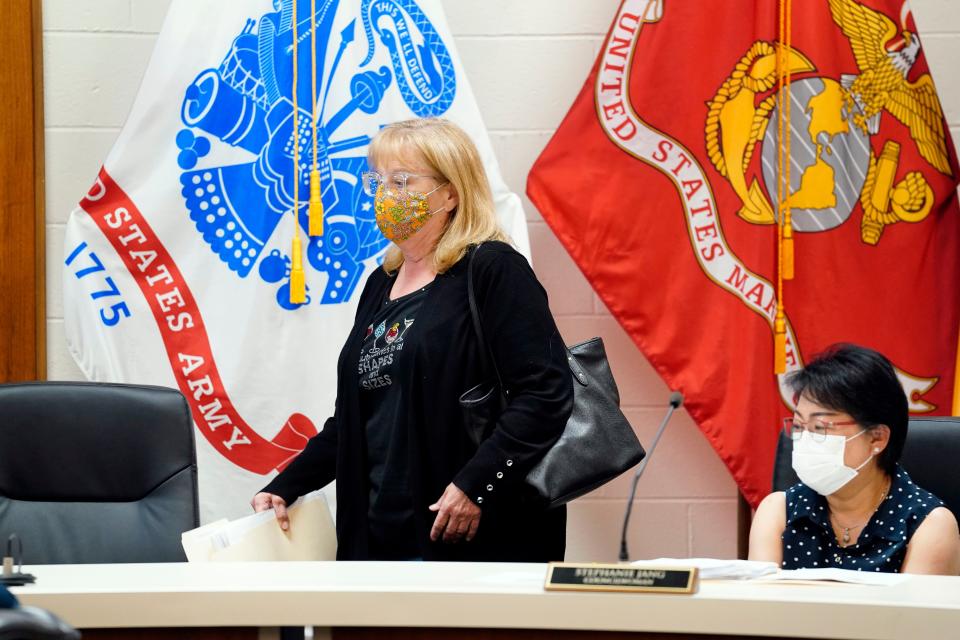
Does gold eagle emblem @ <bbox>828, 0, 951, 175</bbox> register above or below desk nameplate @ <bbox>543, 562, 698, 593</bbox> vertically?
above

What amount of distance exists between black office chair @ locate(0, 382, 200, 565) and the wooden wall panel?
89 cm

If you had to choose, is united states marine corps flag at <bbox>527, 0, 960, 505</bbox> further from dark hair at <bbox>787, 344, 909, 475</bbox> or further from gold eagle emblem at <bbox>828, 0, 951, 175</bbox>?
dark hair at <bbox>787, 344, 909, 475</bbox>

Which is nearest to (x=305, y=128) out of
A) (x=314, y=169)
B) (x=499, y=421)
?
(x=314, y=169)

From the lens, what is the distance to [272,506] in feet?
7.22

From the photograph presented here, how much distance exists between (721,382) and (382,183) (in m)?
1.15

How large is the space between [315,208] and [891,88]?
142 cm

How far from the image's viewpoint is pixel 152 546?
2.22 metres

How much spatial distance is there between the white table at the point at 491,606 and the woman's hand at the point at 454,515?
44 cm

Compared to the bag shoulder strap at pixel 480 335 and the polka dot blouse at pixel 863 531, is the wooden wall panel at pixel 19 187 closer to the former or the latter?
the bag shoulder strap at pixel 480 335

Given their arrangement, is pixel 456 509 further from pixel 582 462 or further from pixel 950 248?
pixel 950 248

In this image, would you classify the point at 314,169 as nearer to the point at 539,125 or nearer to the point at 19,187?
the point at 539,125

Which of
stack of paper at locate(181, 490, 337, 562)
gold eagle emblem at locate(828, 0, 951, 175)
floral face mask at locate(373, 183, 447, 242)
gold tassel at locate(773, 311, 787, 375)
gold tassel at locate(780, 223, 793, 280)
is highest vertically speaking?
gold eagle emblem at locate(828, 0, 951, 175)

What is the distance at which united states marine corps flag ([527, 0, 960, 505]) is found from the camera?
9.71 feet

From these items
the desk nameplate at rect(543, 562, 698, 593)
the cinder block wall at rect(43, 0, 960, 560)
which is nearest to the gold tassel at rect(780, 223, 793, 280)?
the cinder block wall at rect(43, 0, 960, 560)
